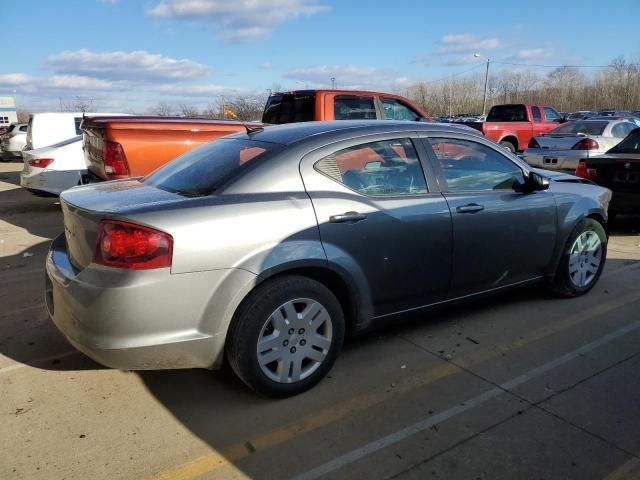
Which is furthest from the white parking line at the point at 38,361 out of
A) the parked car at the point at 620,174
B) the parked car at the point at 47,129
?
the parked car at the point at 47,129

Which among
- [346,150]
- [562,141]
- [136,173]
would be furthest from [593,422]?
[562,141]

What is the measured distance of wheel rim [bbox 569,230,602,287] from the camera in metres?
4.63

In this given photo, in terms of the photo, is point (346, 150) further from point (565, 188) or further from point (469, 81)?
point (469, 81)

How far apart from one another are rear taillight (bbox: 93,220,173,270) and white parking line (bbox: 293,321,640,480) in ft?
4.13

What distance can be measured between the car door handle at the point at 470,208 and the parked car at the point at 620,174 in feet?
13.9

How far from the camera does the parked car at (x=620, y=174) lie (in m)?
6.86

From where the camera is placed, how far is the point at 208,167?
341 cm

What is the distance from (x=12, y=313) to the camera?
4.42m

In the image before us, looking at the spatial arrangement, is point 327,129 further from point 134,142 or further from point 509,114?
point 509,114

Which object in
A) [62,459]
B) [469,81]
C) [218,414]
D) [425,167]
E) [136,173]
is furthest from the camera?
[469,81]

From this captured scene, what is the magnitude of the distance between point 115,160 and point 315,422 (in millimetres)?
4171

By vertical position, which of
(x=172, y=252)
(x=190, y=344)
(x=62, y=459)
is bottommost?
(x=62, y=459)

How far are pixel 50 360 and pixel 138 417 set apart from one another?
1.09 meters

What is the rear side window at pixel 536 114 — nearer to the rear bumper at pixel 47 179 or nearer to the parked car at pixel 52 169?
the parked car at pixel 52 169
